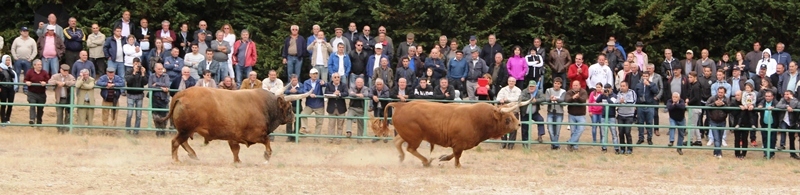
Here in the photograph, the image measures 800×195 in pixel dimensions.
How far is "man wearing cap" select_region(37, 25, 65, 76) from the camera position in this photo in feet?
87.6

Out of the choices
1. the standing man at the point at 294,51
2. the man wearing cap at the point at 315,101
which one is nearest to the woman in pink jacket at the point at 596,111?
the man wearing cap at the point at 315,101

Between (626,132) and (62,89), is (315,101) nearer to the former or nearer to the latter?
(62,89)

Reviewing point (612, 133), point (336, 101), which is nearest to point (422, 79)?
point (336, 101)

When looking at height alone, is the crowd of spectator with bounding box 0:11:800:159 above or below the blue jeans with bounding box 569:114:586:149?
above

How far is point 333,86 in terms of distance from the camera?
82.0ft

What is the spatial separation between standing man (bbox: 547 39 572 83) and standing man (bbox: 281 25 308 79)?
469 cm

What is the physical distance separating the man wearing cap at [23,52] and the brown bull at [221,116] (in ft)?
24.3

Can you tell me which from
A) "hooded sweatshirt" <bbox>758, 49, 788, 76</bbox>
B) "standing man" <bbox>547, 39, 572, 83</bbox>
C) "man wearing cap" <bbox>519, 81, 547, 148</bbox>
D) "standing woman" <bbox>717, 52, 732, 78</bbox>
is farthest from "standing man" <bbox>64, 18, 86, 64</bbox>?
"hooded sweatshirt" <bbox>758, 49, 788, 76</bbox>

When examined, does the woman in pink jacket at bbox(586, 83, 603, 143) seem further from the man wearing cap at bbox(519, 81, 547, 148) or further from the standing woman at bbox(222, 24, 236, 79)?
the standing woman at bbox(222, 24, 236, 79)

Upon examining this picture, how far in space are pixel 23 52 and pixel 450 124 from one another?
9877 mm

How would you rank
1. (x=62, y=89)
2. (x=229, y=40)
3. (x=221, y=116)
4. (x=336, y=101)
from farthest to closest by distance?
(x=229, y=40), (x=336, y=101), (x=62, y=89), (x=221, y=116)

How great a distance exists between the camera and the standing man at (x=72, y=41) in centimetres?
2744

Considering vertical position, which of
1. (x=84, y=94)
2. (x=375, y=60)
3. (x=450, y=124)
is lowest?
(x=450, y=124)

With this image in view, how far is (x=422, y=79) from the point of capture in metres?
24.6
